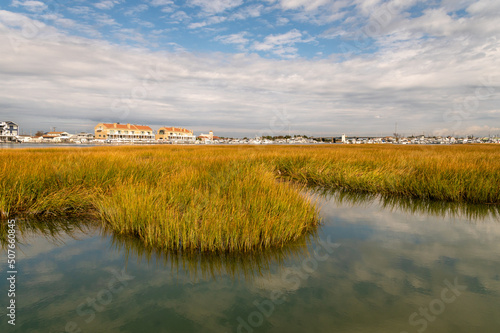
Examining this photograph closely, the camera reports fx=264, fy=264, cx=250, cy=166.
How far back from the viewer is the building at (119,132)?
110000mm

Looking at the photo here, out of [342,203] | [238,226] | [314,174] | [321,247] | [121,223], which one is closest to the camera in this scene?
[238,226]

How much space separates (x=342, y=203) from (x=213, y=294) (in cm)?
705

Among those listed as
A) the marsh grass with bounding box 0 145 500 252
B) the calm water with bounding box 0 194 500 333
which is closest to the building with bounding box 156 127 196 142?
the marsh grass with bounding box 0 145 500 252

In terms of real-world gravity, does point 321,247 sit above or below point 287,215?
below

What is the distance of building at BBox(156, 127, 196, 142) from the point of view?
418ft

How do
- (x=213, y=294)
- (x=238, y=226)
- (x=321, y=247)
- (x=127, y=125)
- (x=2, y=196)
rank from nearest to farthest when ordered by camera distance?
(x=213, y=294) < (x=238, y=226) < (x=321, y=247) < (x=2, y=196) < (x=127, y=125)

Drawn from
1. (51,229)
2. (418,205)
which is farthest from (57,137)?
(418,205)

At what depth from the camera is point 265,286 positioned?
3.82 meters

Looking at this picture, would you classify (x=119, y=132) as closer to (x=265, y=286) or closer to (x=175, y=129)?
(x=175, y=129)

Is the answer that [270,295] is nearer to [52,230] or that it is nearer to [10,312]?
[10,312]

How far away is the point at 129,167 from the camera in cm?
1001

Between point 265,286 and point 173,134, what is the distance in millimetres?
134877

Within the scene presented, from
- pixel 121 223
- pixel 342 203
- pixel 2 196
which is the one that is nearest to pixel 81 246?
pixel 121 223

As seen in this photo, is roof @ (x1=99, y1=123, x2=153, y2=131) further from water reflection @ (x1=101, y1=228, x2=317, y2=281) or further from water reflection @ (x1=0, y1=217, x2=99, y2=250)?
water reflection @ (x1=101, y1=228, x2=317, y2=281)
